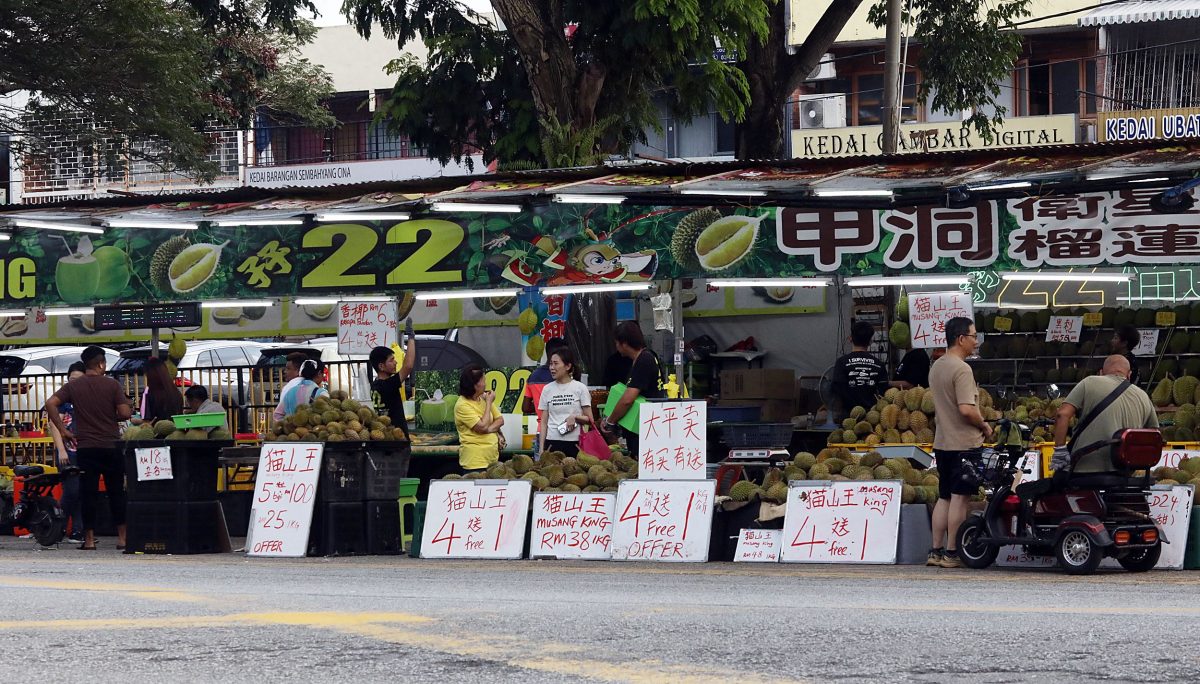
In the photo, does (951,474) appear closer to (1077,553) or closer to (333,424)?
(1077,553)

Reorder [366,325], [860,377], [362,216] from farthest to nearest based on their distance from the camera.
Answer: [366,325]
[860,377]
[362,216]

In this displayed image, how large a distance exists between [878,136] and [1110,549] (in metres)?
23.0

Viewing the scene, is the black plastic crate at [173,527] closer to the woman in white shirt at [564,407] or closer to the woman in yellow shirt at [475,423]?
the woman in yellow shirt at [475,423]

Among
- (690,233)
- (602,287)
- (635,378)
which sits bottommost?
(635,378)

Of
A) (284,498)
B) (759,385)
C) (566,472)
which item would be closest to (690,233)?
(566,472)

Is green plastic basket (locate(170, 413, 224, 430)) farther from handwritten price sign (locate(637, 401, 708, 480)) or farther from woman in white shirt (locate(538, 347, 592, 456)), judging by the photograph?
handwritten price sign (locate(637, 401, 708, 480))

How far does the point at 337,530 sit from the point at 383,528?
490 millimetres

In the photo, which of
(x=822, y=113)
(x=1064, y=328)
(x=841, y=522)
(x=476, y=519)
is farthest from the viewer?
(x=822, y=113)

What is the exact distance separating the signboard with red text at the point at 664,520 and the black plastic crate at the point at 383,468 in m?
2.55

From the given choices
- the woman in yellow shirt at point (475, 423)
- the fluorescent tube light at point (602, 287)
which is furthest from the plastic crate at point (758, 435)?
the woman in yellow shirt at point (475, 423)

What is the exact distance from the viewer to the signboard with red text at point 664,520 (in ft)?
46.9

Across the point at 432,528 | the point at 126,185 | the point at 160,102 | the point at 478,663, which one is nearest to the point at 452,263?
the point at 432,528

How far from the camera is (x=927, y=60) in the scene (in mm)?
26625

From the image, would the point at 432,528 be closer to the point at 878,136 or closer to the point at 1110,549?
the point at 1110,549
